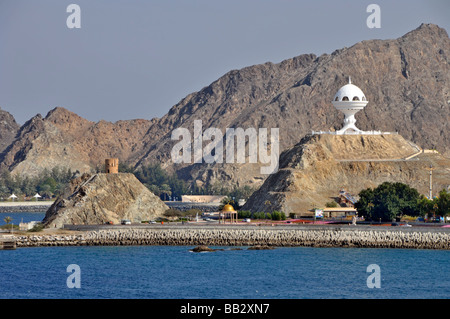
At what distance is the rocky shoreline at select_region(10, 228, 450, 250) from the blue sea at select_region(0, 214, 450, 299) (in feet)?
6.53

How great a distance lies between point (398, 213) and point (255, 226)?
1745cm

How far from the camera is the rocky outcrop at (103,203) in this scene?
368ft

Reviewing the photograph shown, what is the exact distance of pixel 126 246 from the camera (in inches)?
3917

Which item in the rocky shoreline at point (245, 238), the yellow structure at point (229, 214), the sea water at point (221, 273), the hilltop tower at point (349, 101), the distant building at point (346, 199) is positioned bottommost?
the sea water at point (221, 273)

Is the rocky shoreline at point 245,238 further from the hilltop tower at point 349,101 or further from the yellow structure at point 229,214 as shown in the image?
the hilltop tower at point 349,101

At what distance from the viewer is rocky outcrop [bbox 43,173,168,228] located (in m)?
112

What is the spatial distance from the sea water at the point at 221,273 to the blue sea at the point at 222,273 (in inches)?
3.0

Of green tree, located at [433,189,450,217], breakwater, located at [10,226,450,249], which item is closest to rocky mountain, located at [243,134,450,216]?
green tree, located at [433,189,450,217]

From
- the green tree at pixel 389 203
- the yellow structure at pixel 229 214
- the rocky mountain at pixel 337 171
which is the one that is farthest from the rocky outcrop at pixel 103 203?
the green tree at pixel 389 203

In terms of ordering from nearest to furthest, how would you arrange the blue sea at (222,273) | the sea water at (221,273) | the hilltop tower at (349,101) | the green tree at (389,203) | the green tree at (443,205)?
1. the blue sea at (222,273)
2. the sea water at (221,273)
3. the green tree at (443,205)
4. the green tree at (389,203)
5. the hilltop tower at (349,101)

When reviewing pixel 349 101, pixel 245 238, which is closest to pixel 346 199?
pixel 349 101

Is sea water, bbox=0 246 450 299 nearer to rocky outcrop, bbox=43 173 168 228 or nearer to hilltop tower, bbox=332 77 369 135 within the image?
rocky outcrop, bbox=43 173 168 228
